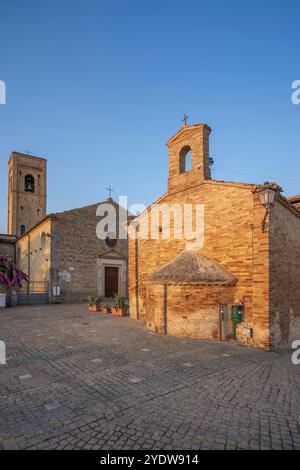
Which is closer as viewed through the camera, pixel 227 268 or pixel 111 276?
pixel 227 268

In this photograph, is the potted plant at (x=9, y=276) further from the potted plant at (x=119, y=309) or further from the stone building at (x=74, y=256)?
the potted plant at (x=119, y=309)

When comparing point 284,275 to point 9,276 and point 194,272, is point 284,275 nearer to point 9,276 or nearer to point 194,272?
point 194,272

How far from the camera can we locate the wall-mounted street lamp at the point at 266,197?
884cm

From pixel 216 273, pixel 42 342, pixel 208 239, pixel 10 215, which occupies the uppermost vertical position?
pixel 10 215

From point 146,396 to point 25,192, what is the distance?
39.0 m

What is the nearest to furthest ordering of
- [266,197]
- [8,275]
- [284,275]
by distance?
[266,197]
[284,275]
[8,275]

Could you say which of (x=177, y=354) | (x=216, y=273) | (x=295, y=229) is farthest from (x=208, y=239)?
(x=177, y=354)

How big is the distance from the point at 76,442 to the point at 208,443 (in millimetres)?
1817

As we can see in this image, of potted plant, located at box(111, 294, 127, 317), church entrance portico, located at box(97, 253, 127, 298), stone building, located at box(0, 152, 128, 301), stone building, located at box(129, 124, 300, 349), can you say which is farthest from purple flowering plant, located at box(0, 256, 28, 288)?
stone building, located at box(129, 124, 300, 349)

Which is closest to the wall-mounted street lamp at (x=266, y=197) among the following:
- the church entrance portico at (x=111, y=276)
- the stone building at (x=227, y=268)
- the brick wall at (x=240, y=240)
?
the stone building at (x=227, y=268)

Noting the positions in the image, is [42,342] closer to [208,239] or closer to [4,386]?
[4,386]

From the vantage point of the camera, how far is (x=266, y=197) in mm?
8852

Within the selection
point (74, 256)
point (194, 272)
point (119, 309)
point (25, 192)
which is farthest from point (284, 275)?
point (25, 192)

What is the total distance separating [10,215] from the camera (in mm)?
38594
